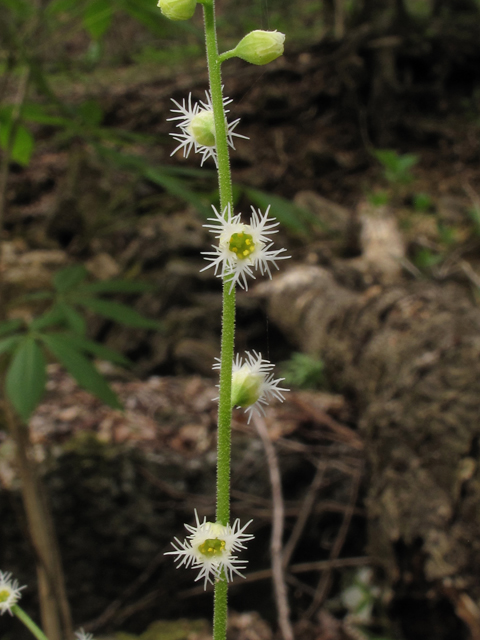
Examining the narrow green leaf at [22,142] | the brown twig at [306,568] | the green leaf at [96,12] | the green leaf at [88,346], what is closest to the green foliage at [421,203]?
the brown twig at [306,568]

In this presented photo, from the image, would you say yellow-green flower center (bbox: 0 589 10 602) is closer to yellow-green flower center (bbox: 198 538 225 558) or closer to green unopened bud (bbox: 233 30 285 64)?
yellow-green flower center (bbox: 198 538 225 558)

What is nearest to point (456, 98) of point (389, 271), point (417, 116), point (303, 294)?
point (417, 116)

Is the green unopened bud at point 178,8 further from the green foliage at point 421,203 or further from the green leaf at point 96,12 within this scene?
the green foliage at point 421,203

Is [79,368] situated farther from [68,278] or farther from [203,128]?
[203,128]

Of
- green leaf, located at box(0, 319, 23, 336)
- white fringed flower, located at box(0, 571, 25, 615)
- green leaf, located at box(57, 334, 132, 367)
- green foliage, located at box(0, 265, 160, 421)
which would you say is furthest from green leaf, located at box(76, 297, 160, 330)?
white fringed flower, located at box(0, 571, 25, 615)

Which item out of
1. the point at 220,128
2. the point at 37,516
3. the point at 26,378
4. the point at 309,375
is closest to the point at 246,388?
the point at 220,128
